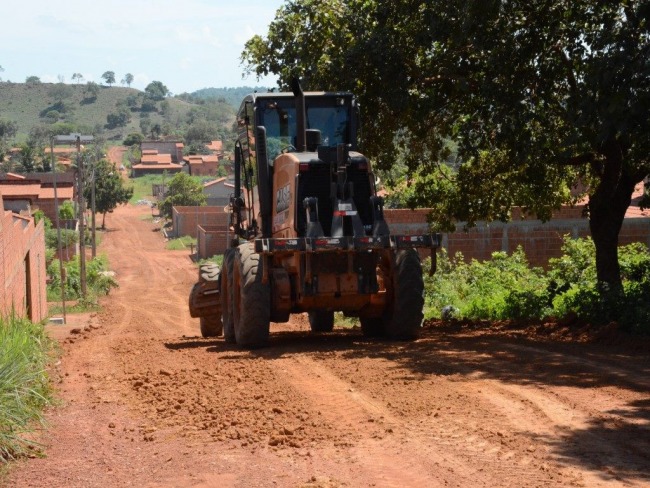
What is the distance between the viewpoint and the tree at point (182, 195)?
8875 cm

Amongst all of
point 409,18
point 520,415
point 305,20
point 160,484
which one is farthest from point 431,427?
point 305,20

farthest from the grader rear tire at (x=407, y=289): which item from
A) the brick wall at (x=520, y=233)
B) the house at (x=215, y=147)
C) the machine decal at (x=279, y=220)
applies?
the house at (x=215, y=147)

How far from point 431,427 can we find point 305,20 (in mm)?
11857

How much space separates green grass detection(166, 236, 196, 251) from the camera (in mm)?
71188

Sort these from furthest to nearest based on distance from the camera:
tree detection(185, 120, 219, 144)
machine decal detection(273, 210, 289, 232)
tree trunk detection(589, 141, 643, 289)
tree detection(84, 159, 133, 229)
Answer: tree detection(185, 120, 219, 144)
tree detection(84, 159, 133, 229)
tree trunk detection(589, 141, 643, 289)
machine decal detection(273, 210, 289, 232)

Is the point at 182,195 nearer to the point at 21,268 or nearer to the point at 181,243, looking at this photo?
the point at 181,243

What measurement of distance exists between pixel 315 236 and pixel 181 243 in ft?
194

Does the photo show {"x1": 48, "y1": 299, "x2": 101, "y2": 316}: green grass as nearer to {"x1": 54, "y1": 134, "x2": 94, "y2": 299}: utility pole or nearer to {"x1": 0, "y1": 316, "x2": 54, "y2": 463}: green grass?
{"x1": 54, "y1": 134, "x2": 94, "y2": 299}: utility pole

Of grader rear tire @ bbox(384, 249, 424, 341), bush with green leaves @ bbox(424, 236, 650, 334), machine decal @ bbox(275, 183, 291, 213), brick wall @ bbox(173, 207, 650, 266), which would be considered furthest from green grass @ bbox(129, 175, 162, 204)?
grader rear tire @ bbox(384, 249, 424, 341)

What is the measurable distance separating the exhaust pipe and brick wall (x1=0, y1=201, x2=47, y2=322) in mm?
5083

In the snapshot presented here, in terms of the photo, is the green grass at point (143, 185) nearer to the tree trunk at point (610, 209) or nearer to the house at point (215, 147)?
the house at point (215, 147)

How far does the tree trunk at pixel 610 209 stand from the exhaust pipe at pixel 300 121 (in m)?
5.53

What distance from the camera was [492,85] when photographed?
16.2 m

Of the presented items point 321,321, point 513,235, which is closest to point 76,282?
point 513,235
